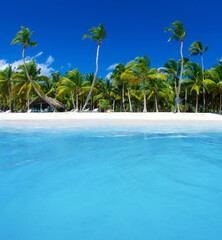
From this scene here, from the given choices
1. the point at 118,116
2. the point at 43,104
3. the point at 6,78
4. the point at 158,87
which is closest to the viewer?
the point at 118,116

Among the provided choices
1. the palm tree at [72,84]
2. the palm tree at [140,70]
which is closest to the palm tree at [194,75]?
the palm tree at [140,70]

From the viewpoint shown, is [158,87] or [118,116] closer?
[118,116]

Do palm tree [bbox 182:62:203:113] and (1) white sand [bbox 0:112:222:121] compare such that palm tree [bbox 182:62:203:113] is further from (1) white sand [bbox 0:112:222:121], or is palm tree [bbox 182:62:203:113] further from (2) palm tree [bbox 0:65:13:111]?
(2) palm tree [bbox 0:65:13:111]

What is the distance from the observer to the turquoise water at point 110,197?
6.13 feet

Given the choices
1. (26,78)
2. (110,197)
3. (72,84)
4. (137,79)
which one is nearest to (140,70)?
(137,79)

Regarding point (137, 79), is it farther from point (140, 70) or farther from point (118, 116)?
point (118, 116)

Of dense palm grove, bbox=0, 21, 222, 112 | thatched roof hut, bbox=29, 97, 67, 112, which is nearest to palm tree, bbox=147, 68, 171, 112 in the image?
dense palm grove, bbox=0, 21, 222, 112

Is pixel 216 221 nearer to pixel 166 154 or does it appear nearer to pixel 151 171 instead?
pixel 151 171

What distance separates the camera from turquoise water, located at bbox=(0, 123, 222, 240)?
187 centimetres

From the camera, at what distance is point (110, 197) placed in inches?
101

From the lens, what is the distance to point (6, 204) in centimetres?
238

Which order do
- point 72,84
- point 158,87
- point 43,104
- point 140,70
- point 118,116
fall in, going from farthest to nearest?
point 43,104 < point 158,87 < point 72,84 < point 140,70 < point 118,116

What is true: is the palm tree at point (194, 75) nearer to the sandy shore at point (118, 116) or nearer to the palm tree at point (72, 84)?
the sandy shore at point (118, 116)

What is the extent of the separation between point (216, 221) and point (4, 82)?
106 ft
